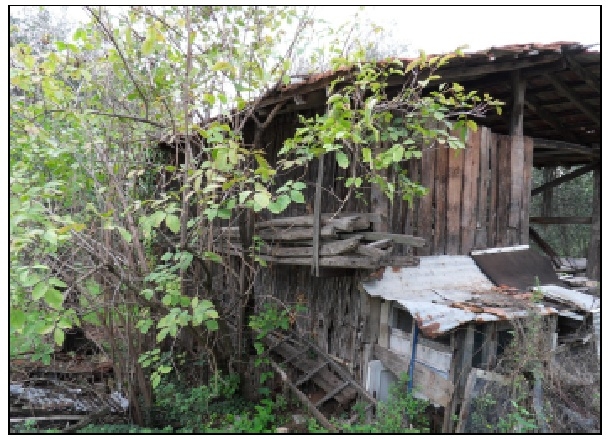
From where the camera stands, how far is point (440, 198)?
18.7ft

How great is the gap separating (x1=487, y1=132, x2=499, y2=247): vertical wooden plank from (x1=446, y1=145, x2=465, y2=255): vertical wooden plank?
58 cm

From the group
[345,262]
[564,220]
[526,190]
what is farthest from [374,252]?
[564,220]

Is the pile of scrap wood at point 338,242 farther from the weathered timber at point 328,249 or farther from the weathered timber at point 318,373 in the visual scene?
the weathered timber at point 318,373

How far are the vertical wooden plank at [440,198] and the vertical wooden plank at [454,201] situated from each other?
6cm

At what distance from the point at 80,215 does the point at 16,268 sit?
2.33 metres

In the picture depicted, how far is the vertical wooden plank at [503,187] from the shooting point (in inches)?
245

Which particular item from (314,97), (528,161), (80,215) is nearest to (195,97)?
(314,97)

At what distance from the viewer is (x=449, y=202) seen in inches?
227

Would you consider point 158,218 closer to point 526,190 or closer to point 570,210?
point 526,190

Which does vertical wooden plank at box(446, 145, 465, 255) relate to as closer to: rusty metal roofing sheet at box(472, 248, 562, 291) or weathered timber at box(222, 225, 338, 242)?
rusty metal roofing sheet at box(472, 248, 562, 291)

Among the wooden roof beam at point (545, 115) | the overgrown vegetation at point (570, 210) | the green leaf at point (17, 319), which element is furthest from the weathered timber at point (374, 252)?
the overgrown vegetation at point (570, 210)

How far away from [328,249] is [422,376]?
5.75 ft

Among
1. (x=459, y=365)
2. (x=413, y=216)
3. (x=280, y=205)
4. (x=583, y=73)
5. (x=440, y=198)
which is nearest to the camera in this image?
(x=280, y=205)

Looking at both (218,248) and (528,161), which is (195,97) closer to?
(218,248)
